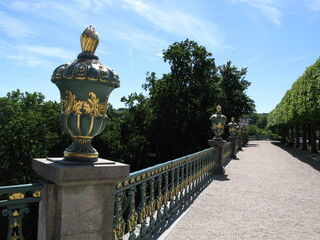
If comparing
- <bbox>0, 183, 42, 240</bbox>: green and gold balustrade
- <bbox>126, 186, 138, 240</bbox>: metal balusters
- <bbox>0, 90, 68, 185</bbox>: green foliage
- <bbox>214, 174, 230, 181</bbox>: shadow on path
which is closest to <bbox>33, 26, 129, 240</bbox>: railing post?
<bbox>0, 183, 42, 240</bbox>: green and gold balustrade

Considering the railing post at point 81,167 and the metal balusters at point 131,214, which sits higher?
the railing post at point 81,167

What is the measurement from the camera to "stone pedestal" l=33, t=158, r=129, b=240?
227 cm

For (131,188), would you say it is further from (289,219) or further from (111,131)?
(111,131)

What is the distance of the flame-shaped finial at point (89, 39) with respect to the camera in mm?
2504

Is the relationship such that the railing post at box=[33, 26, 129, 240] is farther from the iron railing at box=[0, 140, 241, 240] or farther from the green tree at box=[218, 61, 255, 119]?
the green tree at box=[218, 61, 255, 119]

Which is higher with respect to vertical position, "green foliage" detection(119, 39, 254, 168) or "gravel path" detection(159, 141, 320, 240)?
"green foliage" detection(119, 39, 254, 168)

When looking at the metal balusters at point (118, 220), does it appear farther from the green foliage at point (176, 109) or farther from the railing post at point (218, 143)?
the green foliage at point (176, 109)

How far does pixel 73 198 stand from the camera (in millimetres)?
2344

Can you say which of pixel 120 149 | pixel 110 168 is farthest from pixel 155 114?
pixel 110 168

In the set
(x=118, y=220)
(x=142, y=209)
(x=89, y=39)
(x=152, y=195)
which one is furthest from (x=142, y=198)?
(x=89, y=39)

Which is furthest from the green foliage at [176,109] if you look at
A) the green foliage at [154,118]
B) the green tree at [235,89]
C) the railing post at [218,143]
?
the railing post at [218,143]

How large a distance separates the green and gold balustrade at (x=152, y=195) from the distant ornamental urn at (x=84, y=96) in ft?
2.72

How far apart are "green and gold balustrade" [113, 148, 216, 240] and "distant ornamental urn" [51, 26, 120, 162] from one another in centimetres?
83

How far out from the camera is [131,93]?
34.8 meters
